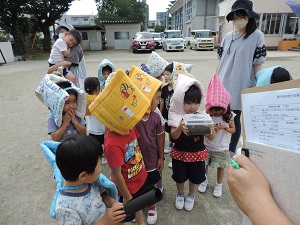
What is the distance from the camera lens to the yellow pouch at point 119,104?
1462 millimetres

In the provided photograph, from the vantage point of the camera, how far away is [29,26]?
20031 millimetres

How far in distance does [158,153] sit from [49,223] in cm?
128

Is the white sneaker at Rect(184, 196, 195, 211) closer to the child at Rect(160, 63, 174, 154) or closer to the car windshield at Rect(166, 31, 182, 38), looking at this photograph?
the child at Rect(160, 63, 174, 154)

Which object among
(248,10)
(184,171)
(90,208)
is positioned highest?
(248,10)

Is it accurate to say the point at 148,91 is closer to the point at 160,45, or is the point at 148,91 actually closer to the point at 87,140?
the point at 87,140

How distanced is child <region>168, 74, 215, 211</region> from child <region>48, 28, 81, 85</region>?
1637mm

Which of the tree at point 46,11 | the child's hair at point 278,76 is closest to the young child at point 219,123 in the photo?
the child's hair at point 278,76

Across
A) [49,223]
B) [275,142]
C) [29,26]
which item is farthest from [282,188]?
[29,26]

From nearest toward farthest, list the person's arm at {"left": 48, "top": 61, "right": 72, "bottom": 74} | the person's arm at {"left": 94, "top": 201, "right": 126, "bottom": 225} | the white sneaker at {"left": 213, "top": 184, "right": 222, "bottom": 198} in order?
1. the person's arm at {"left": 94, "top": 201, "right": 126, "bottom": 225}
2. the white sneaker at {"left": 213, "top": 184, "right": 222, "bottom": 198}
3. the person's arm at {"left": 48, "top": 61, "right": 72, "bottom": 74}

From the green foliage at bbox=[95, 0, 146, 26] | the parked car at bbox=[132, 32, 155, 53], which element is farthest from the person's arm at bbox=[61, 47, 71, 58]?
the green foliage at bbox=[95, 0, 146, 26]

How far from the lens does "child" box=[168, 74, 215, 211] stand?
6.79 feet

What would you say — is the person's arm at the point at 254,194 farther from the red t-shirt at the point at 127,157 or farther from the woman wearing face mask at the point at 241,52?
the woman wearing face mask at the point at 241,52

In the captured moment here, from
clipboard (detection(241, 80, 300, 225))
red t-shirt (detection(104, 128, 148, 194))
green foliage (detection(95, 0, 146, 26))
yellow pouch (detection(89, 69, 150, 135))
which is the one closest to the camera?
clipboard (detection(241, 80, 300, 225))

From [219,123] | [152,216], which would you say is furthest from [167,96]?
[152,216]
